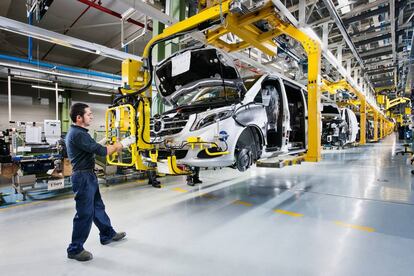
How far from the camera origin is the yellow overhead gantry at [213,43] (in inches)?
119

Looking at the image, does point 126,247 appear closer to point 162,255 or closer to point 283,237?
point 162,255

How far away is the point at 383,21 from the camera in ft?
23.2

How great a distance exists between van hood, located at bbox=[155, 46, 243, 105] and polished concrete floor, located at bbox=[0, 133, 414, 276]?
6.42 ft

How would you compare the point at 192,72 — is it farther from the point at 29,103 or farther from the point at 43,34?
the point at 29,103

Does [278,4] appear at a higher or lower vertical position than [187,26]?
higher

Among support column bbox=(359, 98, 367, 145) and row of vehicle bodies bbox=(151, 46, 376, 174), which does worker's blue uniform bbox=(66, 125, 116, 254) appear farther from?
support column bbox=(359, 98, 367, 145)

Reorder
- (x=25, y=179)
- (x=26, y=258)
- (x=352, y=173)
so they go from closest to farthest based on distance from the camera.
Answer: (x=26, y=258) < (x=25, y=179) < (x=352, y=173)

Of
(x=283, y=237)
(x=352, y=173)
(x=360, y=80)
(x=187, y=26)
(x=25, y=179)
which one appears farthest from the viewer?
(x=360, y=80)

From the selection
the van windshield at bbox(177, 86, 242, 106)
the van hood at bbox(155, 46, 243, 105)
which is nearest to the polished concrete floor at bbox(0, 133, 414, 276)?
the van windshield at bbox(177, 86, 242, 106)

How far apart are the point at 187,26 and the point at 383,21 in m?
7.09

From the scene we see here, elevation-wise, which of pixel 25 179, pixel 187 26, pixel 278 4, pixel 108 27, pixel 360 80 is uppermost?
pixel 108 27

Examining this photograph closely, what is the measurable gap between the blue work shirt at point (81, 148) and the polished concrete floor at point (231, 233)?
85 centimetres

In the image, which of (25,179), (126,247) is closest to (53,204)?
(25,179)

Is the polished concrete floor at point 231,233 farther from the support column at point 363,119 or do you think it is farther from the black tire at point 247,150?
the support column at point 363,119
